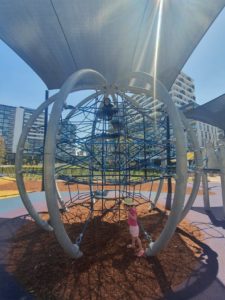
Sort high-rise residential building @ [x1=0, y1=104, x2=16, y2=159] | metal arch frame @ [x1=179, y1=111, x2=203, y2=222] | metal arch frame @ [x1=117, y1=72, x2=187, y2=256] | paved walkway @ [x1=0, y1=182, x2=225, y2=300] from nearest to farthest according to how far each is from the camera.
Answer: paved walkway @ [x1=0, y1=182, x2=225, y2=300] < metal arch frame @ [x1=117, y1=72, x2=187, y2=256] < metal arch frame @ [x1=179, y1=111, x2=203, y2=222] < high-rise residential building @ [x1=0, y1=104, x2=16, y2=159]

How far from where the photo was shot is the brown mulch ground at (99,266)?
159 inches

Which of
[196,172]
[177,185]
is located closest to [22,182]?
[177,185]

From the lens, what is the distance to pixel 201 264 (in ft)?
16.6

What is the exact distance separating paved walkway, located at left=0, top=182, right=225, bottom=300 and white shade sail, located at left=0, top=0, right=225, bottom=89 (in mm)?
6099

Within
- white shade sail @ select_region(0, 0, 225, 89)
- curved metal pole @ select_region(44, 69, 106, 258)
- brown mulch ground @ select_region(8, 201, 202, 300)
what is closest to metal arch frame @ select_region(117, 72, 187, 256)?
brown mulch ground @ select_region(8, 201, 202, 300)

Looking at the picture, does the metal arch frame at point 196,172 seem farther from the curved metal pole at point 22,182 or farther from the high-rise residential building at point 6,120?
the high-rise residential building at point 6,120

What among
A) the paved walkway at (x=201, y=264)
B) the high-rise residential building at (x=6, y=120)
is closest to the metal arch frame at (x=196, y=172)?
the paved walkway at (x=201, y=264)

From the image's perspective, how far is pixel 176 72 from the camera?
46.1 ft

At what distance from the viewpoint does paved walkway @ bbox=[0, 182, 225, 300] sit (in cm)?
393

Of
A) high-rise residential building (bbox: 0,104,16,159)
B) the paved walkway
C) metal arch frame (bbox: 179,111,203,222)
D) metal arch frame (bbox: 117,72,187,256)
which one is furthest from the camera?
high-rise residential building (bbox: 0,104,16,159)

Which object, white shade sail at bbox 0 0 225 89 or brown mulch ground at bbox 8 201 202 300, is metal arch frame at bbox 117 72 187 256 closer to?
brown mulch ground at bbox 8 201 202 300

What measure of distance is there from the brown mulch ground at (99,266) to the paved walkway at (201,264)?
0.56 feet

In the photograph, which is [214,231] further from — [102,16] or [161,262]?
[102,16]

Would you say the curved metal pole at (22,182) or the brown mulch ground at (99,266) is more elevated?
the curved metal pole at (22,182)
